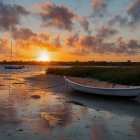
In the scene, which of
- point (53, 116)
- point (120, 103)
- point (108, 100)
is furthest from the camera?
point (108, 100)

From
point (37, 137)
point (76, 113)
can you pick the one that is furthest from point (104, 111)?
point (37, 137)

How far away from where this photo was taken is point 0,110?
15.3m

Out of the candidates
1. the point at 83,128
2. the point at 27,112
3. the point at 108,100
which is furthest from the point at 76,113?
the point at 108,100

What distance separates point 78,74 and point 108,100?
30069 mm

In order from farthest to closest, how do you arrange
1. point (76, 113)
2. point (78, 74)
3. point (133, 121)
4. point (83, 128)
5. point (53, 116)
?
point (78, 74)
point (76, 113)
point (53, 116)
point (133, 121)
point (83, 128)

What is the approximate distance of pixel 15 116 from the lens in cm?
1379

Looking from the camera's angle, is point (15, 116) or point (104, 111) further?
point (104, 111)

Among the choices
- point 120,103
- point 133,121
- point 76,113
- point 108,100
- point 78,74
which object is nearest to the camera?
point 133,121

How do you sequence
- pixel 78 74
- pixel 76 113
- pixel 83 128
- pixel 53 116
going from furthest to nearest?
pixel 78 74 < pixel 76 113 < pixel 53 116 < pixel 83 128

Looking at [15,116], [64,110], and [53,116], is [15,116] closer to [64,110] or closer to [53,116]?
[53,116]

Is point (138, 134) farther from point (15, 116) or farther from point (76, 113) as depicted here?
point (15, 116)

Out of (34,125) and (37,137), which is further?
(34,125)

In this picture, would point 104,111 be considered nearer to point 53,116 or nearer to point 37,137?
point 53,116

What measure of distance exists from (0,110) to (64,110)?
3271mm
